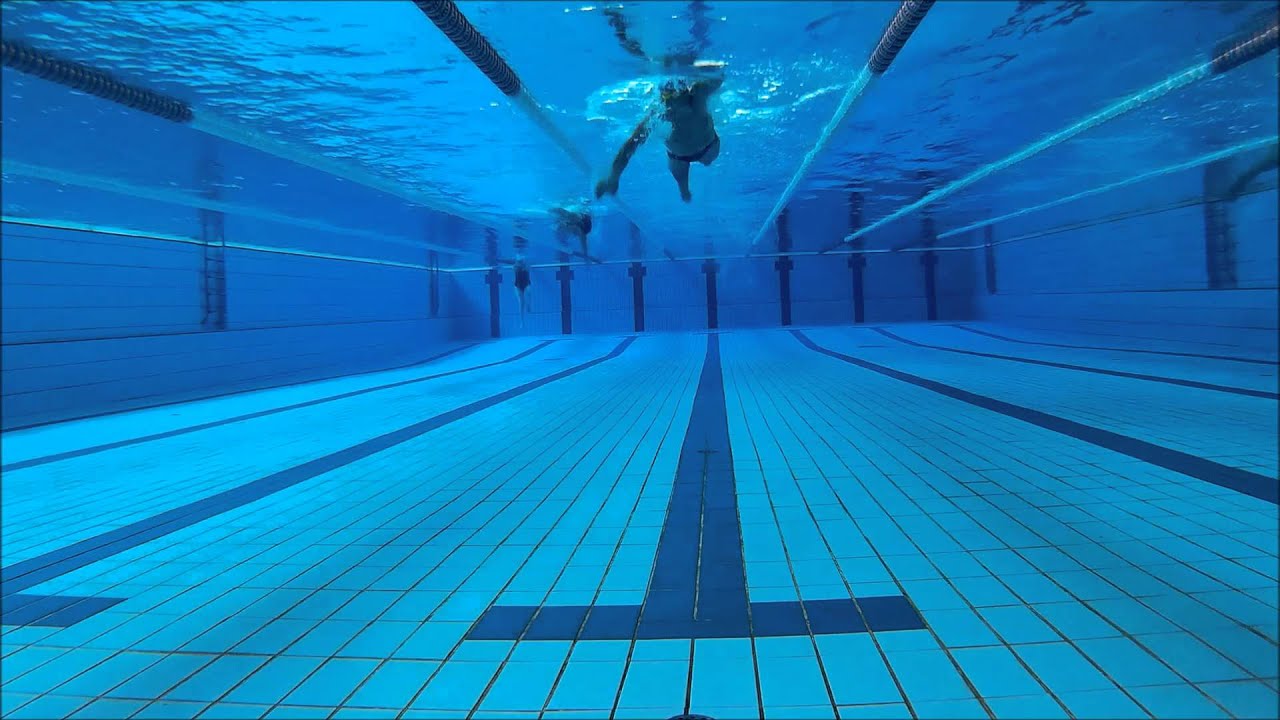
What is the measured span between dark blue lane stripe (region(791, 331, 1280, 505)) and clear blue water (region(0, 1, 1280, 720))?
45 millimetres

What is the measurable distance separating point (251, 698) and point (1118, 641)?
2.93 meters

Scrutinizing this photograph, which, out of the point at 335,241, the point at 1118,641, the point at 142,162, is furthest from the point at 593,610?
the point at 335,241

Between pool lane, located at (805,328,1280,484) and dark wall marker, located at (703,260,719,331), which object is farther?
dark wall marker, located at (703,260,719,331)

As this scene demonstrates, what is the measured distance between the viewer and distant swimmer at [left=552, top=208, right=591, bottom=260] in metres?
9.94

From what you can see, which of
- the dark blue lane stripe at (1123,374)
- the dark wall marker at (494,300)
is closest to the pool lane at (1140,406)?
the dark blue lane stripe at (1123,374)

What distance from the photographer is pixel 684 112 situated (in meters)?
5.16

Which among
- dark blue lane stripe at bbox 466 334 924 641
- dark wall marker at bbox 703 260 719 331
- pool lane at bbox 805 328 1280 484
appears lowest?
dark blue lane stripe at bbox 466 334 924 641

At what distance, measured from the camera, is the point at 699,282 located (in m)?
18.9

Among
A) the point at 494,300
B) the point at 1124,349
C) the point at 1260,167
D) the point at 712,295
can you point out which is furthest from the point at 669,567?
the point at 494,300

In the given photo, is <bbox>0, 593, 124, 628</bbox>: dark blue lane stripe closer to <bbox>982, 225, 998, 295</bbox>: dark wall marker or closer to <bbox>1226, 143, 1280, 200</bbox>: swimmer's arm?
<bbox>1226, 143, 1280, 200</bbox>: swimmer's arm

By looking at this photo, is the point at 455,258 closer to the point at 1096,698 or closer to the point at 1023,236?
the point at 1023,236

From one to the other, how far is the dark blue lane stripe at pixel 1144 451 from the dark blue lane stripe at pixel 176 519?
519 centimetres

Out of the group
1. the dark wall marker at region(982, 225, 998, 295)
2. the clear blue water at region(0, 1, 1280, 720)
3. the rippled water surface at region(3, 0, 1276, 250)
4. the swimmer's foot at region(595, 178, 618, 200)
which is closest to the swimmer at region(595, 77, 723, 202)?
the rippled water surface at region(3, 0, 1276, 250)

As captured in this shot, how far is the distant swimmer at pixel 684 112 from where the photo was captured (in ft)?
14.2
